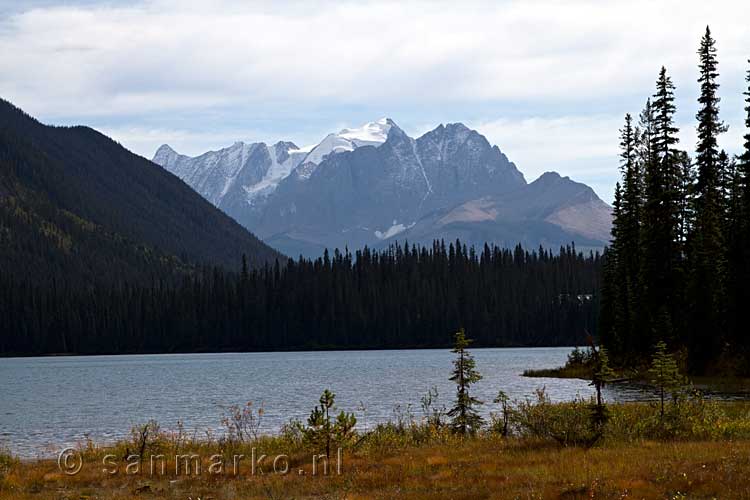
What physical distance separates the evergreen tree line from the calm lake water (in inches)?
286

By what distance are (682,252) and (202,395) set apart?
42.2m

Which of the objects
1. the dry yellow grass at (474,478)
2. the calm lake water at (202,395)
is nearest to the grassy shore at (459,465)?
the dry yellow grass at (474,478)

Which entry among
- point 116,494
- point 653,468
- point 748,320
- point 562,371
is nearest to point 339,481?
point 116,494

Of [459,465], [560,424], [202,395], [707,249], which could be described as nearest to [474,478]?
[459,465]

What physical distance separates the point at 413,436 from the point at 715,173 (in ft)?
150

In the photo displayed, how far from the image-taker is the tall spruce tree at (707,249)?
66062mm

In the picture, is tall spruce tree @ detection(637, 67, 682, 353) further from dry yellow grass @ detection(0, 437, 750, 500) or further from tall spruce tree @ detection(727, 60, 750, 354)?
dry yellow grass @ detection(0, 437, 750, 500)

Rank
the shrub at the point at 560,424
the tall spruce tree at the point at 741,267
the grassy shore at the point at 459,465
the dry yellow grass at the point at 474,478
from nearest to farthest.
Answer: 1. the dry yellow grass at the point at 474,478
2. the grassy shore at the point at 459,465
3. the shrub at the point at 560,424
4. the tall spruce tree at the point at 741,267

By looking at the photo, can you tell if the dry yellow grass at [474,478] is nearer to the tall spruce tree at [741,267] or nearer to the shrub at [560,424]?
the shrub at [560,424]

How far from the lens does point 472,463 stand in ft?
88.6

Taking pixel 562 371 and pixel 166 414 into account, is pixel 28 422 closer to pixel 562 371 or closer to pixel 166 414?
pixel 166 414

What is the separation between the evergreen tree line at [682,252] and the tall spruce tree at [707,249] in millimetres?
73

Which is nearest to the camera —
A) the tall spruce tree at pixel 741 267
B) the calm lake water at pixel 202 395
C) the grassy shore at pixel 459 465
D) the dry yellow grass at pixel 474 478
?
the dry yellow grass at pixel 474 478

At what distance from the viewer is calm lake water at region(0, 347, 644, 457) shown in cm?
5531
